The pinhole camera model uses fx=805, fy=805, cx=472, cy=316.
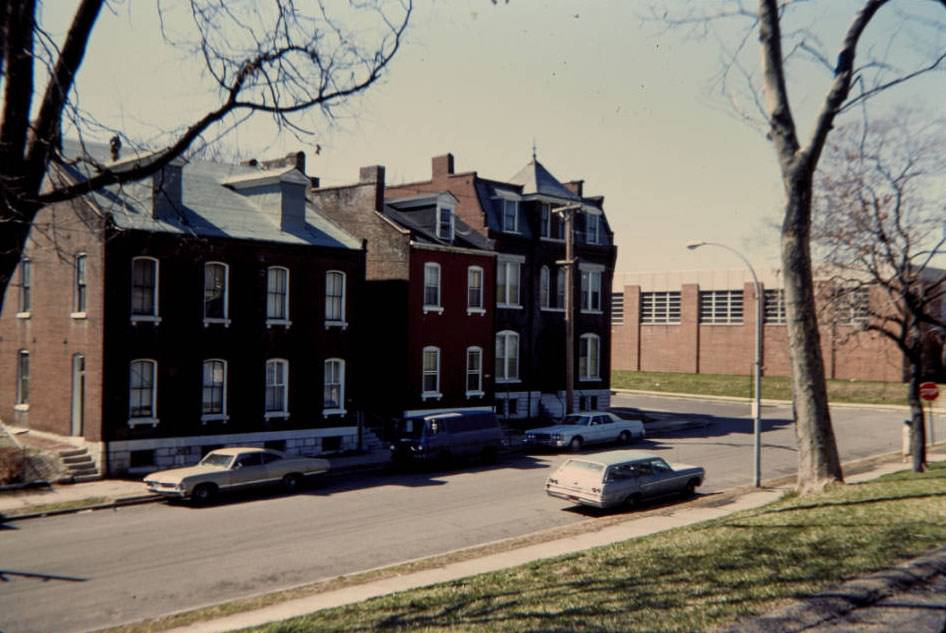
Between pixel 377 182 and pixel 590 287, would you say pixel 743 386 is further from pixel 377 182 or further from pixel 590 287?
pixel 377 182

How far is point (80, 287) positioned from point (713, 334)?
52924 mm

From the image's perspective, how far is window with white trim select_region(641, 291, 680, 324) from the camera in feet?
230

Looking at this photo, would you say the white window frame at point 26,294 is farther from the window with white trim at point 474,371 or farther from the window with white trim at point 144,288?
the window with white trim at point 474,371

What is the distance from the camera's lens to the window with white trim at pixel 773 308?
61750 millimetres

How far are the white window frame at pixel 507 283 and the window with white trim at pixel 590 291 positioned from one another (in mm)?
4727

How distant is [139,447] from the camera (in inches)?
1003

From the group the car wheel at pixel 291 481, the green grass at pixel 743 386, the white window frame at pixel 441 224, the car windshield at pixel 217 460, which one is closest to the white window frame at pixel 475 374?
the white window frame at pixel 441 224

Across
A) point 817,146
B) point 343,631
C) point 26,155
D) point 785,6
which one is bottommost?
point 343,631

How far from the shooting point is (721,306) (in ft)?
221

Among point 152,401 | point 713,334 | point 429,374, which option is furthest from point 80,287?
point 713,334

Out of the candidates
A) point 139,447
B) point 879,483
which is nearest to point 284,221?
point 139,447

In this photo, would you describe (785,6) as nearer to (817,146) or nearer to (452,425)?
(817,146)

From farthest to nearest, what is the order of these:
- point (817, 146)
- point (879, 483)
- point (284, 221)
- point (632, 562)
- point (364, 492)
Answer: point (284, 221), point (364, 492), point (879, 483), point (817, 146), point (632, 562)

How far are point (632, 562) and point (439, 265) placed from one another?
23.5 m
